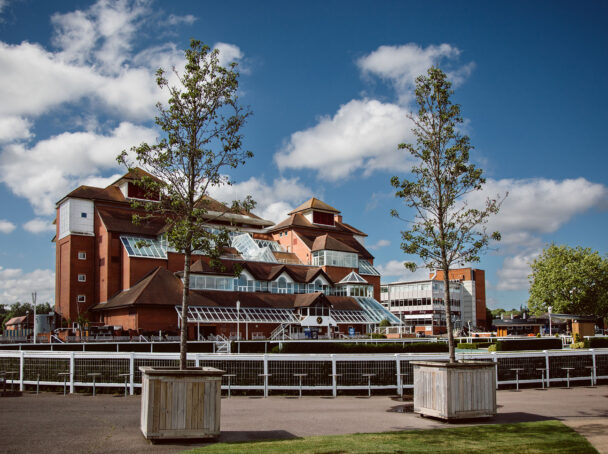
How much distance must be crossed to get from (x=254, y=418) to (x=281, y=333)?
43316 millimetres

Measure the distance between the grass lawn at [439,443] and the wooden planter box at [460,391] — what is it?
36.5 inches

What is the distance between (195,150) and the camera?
1245 centimetres

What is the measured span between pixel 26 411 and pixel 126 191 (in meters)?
52.0

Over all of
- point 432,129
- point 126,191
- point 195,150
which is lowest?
point 195,150

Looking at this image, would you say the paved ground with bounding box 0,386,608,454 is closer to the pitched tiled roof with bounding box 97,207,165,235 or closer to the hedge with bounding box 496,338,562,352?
the hedge with bounding box 496,338,562,352

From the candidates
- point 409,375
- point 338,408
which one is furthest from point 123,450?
point 409,375

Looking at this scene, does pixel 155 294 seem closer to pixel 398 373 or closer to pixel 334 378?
pixel 334 378

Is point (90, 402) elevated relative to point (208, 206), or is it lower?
lower

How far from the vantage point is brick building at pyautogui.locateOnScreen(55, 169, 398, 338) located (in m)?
51.3

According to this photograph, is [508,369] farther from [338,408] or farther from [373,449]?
[373,449]

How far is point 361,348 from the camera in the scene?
1006 inches

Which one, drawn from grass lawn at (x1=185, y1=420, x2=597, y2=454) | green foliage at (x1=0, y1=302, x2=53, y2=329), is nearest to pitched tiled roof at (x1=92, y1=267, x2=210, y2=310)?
grass lawn at (x1=185, y1=420, x2=597, y2=454)

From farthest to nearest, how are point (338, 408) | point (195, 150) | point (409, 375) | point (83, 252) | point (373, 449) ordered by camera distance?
1. point (83, 252)
2. point (409, 375)
3. point (338, 408)
4. point (195, 150)
5. point (373, 449)

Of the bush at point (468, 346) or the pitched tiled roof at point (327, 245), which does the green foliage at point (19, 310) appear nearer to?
the pitched tiled roof at point (327, 245)
